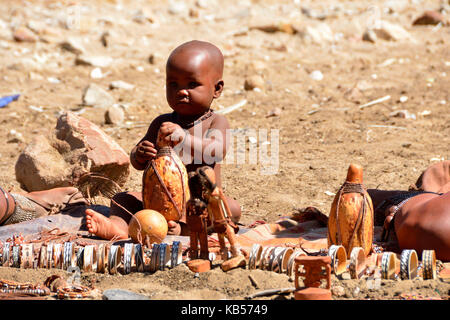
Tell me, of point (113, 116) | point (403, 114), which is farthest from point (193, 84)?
point (403, 114)

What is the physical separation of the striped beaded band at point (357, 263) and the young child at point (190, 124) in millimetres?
1372

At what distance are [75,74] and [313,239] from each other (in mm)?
6766

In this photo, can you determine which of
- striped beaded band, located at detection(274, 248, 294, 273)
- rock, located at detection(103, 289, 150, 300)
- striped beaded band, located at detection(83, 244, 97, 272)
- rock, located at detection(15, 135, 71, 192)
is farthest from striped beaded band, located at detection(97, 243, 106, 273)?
rock, located at detection(15, 135, 71, 192)

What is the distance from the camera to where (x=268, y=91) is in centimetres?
984

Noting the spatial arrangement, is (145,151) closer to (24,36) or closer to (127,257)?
(127,257)

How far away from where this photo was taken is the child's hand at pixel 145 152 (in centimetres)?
458

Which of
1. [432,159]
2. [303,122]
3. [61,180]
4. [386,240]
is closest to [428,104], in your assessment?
[303,122]

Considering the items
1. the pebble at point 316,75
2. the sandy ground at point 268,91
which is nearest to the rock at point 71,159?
the sandy ground at point 268,91

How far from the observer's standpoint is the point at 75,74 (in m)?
10.4

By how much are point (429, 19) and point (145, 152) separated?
413 inches

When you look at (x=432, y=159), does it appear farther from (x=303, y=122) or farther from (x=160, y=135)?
(x=160, y=135)

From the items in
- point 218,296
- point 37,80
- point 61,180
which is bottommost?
point 218,296

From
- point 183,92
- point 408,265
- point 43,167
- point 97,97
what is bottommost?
point 408,265

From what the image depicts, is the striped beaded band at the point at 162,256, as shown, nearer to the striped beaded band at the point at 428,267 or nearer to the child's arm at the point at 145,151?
the child's arm at the point at 145,151
